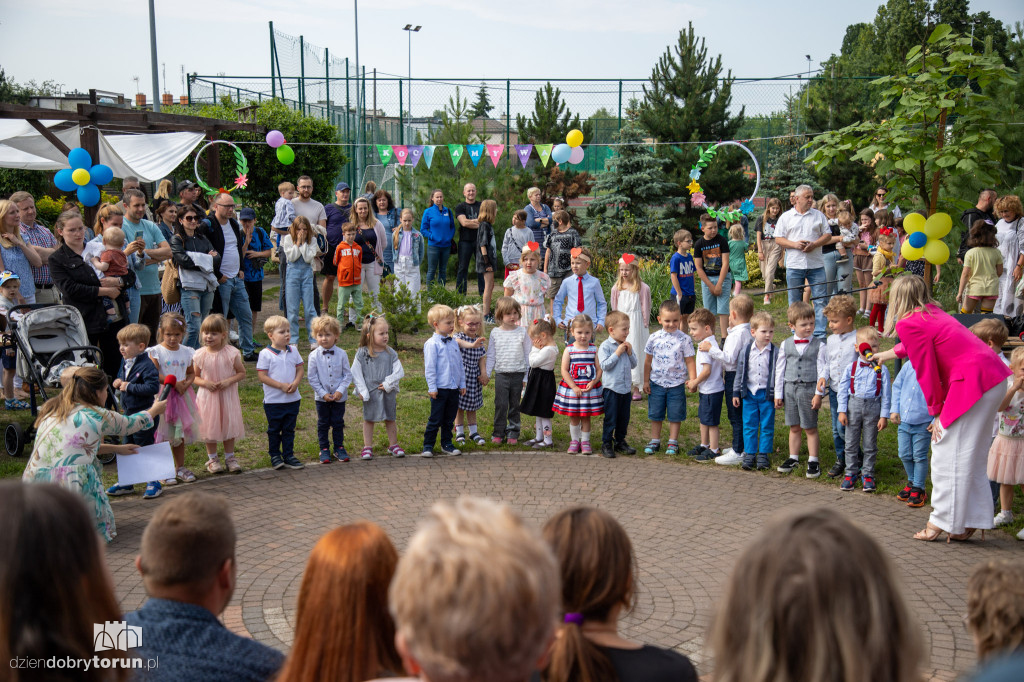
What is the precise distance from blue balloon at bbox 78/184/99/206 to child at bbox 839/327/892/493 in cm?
964

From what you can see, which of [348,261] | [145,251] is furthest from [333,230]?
[145,251]

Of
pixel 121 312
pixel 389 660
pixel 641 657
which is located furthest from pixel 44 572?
pixel 121 312

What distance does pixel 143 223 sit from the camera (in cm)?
1104

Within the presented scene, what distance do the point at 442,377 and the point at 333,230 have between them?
620 centimetres

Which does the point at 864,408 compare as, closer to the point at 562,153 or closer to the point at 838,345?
the point at 838,345

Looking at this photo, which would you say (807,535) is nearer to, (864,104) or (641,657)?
(641,657)

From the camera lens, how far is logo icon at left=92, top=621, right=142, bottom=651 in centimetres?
211

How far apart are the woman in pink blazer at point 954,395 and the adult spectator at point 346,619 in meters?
5.23

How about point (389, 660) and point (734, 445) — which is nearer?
point (389, 660)

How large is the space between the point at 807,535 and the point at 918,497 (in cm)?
647

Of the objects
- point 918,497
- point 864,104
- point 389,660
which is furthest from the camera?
point 864,104

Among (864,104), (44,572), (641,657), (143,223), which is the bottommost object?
(641,657)

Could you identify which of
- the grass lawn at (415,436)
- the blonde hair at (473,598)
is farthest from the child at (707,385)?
the blonde hair at (473,598)

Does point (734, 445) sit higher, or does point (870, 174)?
point (870, 174)
